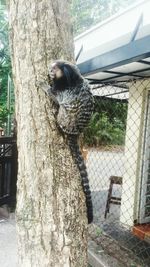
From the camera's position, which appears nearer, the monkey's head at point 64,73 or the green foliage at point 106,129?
the monkey's head at point 64,73

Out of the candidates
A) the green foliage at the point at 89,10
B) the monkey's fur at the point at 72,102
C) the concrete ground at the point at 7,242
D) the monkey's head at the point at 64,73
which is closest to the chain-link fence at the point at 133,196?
the concrete ground at the point at 7,242

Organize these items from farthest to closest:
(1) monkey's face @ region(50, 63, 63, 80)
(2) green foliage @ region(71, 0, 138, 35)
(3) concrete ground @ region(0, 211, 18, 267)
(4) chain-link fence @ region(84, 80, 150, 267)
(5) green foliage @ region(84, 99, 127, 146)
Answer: (2) green foliage @ region(71, 0, 138, 35)
(5) green foliage @ region(84, 99, 127, 146)
(4) chain-link fence @ region(84, 80, 150, 267)
(3) concrete ground @ region(0, 211, 18, 267)
(1) monkey's face @ region(50, 63, 63, 80)

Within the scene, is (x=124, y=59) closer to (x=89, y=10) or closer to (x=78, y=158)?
(x=78, y=158)

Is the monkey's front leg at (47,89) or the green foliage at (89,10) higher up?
the green foliage at (89,10)

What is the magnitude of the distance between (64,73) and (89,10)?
30824mm

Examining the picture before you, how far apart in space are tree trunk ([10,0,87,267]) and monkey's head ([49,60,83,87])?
0.06 m

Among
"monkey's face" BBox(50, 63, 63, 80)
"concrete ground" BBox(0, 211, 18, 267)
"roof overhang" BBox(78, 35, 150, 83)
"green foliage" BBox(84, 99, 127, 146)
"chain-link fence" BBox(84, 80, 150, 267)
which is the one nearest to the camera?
"monkey's face" BBox(50, 63, 63, 80)

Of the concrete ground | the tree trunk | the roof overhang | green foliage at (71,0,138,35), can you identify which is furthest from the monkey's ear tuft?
green foliage at (71,0,138,35)

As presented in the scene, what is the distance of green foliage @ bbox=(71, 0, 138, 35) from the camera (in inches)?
1135

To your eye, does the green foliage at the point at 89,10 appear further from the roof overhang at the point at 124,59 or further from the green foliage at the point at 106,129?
the roof overhang at the point at 124,59

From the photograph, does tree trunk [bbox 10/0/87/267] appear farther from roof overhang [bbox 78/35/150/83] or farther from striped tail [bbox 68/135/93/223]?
roof overhang [bbox 78/35/150/83]

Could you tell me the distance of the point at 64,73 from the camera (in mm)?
1803

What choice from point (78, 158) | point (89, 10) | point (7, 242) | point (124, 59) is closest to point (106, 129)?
point (7, 242)

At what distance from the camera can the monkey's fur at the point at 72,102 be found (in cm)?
183
